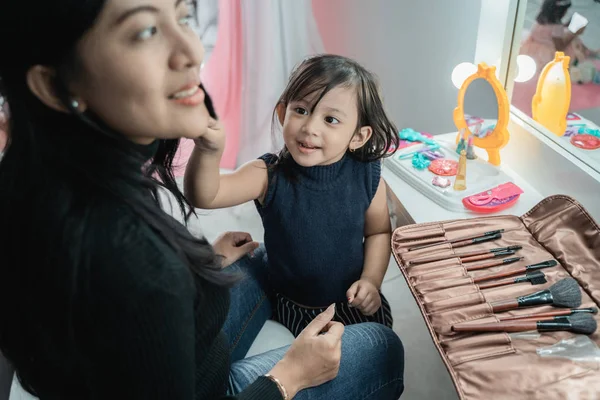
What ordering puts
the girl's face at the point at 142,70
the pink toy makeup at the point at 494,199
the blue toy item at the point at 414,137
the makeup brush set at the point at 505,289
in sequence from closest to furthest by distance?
the girl's face at the point at 142,70 < the makeup brush set at the point at 505,289 < the pink toy makeup at the point at 494,199 < the blue toy item at the point at 414,137

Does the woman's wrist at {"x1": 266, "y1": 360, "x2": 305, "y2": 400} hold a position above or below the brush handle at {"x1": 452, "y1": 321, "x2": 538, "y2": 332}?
below

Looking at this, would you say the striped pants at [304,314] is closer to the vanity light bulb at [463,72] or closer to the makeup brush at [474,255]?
the makeup brush at [474,255]

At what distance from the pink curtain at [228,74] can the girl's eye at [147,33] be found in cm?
104

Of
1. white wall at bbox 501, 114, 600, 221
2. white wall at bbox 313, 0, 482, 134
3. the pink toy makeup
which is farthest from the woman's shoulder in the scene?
white wall at bbox 313, 0, 482, 134

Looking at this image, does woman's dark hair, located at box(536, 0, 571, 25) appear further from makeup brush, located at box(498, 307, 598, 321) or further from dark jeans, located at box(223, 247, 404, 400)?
dark jeans, located at box(223, 247, 404, 400)

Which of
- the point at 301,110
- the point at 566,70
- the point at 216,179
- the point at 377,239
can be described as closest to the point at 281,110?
the point at 301,110

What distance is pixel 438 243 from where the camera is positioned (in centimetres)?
99

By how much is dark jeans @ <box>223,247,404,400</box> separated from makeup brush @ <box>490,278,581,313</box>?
0.19m

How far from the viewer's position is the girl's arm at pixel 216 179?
854mm

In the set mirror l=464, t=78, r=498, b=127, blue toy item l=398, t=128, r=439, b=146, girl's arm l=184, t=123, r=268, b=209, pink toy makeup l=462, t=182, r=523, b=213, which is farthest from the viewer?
blue toy item l=398, t=128, r=439, b=146

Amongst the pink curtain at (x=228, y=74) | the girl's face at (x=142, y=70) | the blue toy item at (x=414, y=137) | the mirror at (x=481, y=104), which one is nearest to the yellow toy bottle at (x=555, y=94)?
the mirror at (x=481, y=104)

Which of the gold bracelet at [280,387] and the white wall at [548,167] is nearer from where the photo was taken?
the gold bracelet at [280,387]

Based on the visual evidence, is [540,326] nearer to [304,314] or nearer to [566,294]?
[566,294]

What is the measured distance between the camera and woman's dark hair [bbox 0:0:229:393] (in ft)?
1.61
